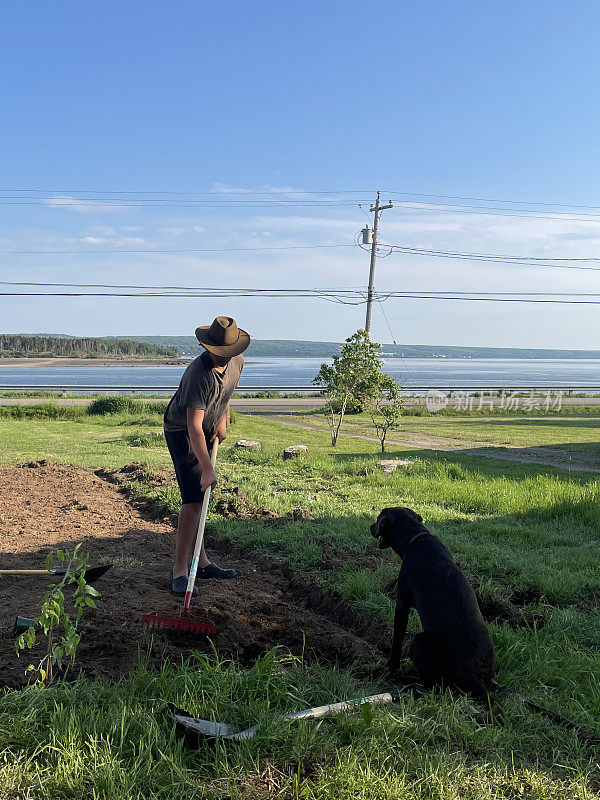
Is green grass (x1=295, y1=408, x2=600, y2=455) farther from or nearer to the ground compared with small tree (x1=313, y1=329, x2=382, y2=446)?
nearer to the ground

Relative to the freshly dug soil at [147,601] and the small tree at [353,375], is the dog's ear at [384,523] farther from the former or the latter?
the small tree at [353,375]

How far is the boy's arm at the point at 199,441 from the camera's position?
4410 mm

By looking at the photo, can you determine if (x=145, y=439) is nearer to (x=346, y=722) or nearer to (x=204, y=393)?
(x=204, y=393)

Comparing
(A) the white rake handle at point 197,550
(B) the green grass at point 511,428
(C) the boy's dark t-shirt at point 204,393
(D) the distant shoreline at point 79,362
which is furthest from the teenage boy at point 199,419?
(D) the distant shoreline at point 79,362

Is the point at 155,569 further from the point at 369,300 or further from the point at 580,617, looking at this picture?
the point at 369,300

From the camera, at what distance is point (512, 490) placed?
838 centimetres

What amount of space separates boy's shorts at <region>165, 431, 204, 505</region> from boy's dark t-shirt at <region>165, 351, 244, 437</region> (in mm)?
81

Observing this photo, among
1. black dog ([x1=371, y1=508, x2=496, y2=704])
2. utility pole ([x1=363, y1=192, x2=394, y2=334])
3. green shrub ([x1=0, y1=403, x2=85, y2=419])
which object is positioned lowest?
green shrub ([x1=0, y1=403, x2=85, y2=419])

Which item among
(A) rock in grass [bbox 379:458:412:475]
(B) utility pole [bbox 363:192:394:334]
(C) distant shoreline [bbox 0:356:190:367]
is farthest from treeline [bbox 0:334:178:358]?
(A) rock in grass [bbox 379:458:412:475]

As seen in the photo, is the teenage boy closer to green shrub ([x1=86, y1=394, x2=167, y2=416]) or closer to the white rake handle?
the white rake handle

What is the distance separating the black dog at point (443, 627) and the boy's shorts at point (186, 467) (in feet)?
6.14

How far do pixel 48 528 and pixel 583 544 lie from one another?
17.8ft

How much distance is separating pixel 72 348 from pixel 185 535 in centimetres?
12514

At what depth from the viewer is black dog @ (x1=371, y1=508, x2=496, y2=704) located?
3.10 m
